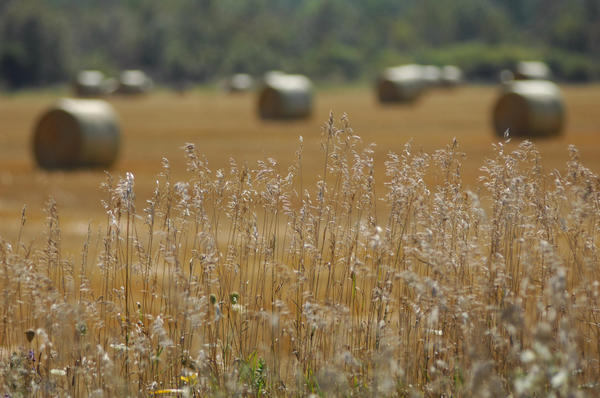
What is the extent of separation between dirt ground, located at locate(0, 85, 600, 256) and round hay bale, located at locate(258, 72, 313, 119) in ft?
1.74

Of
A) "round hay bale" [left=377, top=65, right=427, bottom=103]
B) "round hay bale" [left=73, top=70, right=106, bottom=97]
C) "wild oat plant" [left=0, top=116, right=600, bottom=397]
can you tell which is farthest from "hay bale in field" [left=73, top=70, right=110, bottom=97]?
"wild oat plant" [left=0, top=116, right=600, bottom=397]

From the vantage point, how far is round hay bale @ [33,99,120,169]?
2003 centimetres

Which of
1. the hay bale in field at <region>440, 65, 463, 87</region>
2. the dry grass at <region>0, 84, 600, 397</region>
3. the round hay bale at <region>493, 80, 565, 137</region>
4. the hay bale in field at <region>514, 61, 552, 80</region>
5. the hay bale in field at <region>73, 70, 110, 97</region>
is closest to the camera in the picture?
the dry grass at <region>0, 84, 600, 397</region>

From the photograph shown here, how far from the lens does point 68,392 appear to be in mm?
4906

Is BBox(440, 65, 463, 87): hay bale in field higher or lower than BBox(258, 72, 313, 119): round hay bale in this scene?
higher

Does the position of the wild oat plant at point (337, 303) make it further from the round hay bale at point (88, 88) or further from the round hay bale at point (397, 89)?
the round hay bale at point (88, 88)

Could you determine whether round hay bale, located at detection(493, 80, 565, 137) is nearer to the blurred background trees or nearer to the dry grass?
the dry grass

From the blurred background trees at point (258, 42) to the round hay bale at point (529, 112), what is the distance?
2786 inches

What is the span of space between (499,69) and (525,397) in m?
99.8

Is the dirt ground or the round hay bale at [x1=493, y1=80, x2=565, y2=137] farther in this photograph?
the round hay bale at [x1=493, y1=80, x2=565, y2=137]

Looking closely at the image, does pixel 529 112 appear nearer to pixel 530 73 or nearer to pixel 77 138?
pixel 77 138

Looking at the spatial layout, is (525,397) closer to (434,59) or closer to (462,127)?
(462,127)

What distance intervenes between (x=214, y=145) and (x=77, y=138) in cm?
533

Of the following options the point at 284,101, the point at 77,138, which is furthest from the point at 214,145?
the point at 284,101
